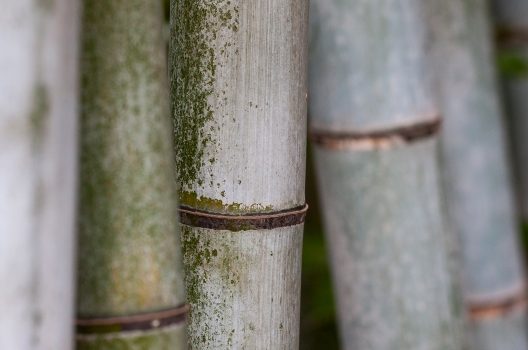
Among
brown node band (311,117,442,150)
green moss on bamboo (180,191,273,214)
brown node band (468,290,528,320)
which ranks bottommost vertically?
brown node band (468,290,528,320)

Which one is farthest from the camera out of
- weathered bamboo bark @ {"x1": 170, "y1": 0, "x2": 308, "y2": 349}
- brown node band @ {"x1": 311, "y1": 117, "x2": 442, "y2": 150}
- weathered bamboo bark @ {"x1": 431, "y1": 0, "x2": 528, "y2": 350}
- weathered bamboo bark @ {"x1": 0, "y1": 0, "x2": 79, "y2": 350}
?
weathered bamboo bark @ {"x1": 431, "y1": 0, "x2": 528, "y2": 350}

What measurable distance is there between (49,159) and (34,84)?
0.03 meters

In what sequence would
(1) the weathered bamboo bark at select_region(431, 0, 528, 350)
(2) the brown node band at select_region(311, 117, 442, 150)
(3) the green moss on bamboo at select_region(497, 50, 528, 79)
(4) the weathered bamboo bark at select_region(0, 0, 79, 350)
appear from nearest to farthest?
(4) the weathered bamboo bark at select_region(0, 0, 79, 350) → (2) the brown node band at select_region(311, 117, 442, 150) → (1) the weathered bamboo bark at select_region(431, 0, 528, 350) → (3) the green moss on bamboo at select_region(497, 50, 528, 79)

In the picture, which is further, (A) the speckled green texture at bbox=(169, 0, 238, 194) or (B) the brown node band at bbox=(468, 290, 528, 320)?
(B) the brown node band at bbox=(468, 290, 528, 320)

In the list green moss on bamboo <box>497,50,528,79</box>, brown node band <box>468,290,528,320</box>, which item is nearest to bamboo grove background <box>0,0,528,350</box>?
brown node band <box>468,290,528,320</box>

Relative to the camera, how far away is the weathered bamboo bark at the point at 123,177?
362 millimetres

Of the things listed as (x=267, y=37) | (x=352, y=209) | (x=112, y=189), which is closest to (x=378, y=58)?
(x=352, y=209)

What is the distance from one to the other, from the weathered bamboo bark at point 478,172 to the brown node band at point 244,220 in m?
0.52

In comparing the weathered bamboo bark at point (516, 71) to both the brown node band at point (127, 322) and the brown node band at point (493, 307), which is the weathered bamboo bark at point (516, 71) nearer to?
the brown node band at point (493, 307)

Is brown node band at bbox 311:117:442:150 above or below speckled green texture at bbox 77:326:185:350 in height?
above

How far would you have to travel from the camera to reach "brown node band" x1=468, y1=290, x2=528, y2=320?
0.99 metres

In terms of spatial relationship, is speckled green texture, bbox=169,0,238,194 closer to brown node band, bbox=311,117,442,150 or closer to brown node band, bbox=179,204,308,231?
brown node band, bbox=179,204,308,231

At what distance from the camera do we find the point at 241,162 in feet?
1.46

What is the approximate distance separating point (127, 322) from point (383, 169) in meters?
0.35
